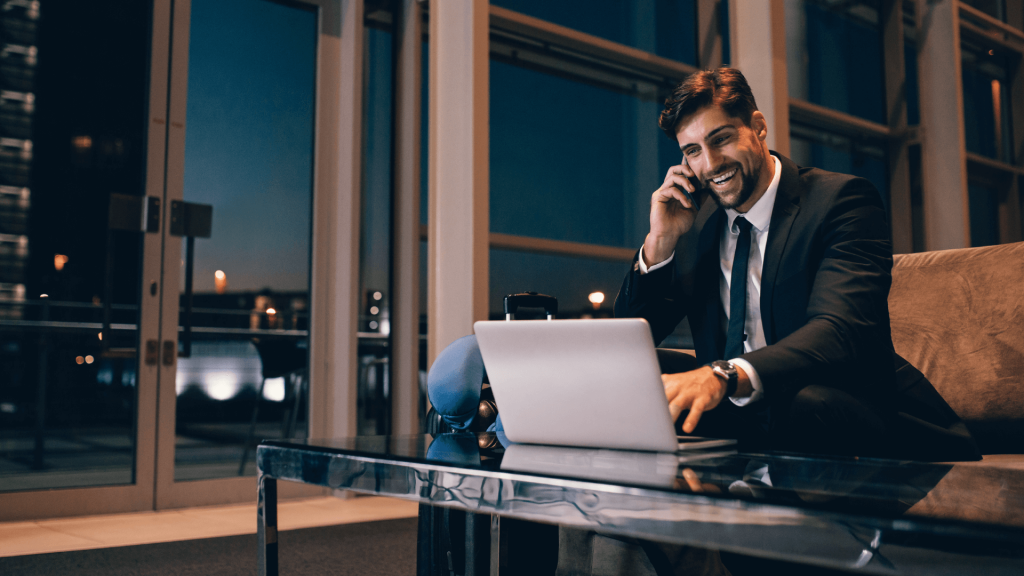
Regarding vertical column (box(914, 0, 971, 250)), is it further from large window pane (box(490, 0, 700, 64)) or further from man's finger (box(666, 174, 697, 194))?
man's finger (box(666, 174, 697, 194))

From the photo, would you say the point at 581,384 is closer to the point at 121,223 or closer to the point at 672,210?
the point at 672,210

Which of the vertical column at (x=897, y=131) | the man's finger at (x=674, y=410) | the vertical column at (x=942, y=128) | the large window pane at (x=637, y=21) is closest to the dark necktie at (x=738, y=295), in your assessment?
the man's finger at (x=674, y=410)

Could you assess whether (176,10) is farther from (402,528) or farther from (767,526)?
(767,526)

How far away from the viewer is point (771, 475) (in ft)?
2.06

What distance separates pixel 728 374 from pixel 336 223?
9.73 ft

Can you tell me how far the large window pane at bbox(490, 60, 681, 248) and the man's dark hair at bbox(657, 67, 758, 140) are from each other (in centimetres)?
182

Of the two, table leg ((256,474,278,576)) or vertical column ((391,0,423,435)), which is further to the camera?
vertical column ((391,0,423,435))

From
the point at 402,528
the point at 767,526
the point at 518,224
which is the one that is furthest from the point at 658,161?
the point at 767,526

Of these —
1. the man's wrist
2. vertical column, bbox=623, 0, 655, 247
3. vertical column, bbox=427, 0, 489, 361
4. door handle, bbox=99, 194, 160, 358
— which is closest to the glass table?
the man's wrist

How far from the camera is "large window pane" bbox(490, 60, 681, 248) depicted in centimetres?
321

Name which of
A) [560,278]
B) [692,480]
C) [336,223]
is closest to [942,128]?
[560,278]

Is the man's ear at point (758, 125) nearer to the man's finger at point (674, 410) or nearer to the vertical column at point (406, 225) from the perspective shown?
the man's finger at point (674, 410)

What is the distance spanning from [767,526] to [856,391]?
2.21 feet

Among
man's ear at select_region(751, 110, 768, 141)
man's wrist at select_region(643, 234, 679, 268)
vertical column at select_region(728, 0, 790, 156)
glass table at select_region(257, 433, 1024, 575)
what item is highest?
vertical column at select_region(728, 0, 790, 156)
